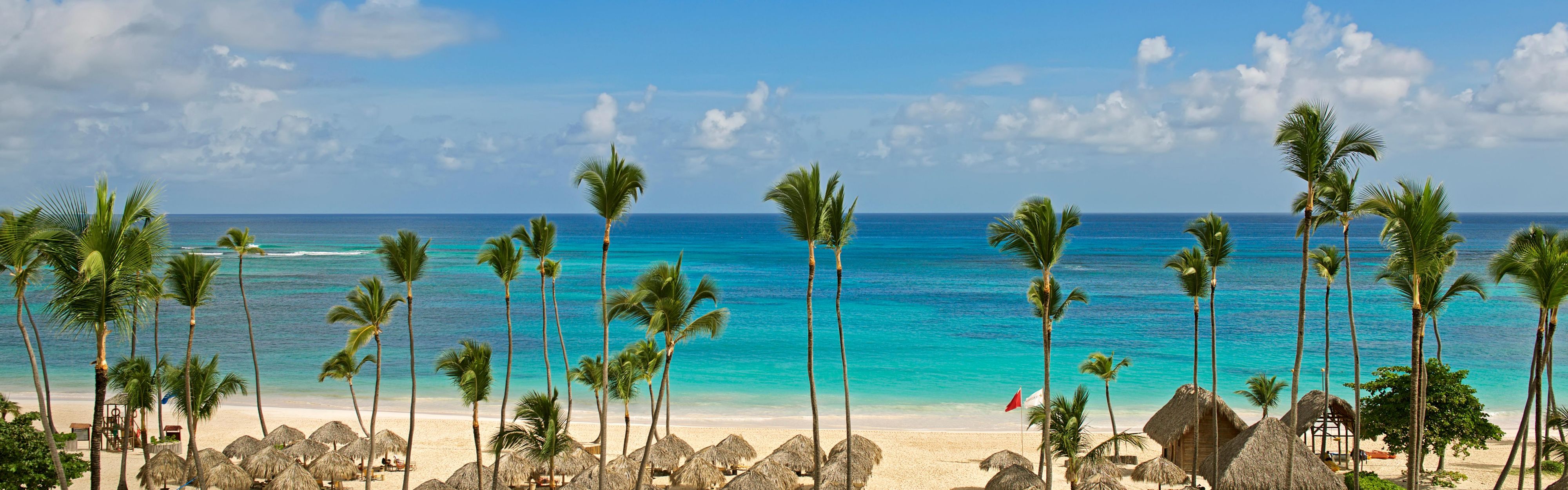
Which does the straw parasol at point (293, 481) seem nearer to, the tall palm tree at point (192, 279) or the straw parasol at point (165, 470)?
the tall palm tree at point (192, 279)

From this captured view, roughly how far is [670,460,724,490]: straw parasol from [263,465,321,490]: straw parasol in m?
7.73

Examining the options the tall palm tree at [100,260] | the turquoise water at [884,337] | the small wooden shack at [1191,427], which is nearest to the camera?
the tall palm tree at [100,260]

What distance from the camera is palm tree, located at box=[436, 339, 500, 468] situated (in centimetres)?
1738

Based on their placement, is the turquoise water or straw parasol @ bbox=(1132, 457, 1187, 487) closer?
straw parasol @ bbox=(1132, 457, 1187, 487)

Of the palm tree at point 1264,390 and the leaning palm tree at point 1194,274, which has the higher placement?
the leaning palm tree at point 1194,274

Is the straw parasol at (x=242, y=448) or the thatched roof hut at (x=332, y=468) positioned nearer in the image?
the thatched roof hut at (x=332, y=468)

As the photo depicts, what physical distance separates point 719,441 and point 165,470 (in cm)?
1458

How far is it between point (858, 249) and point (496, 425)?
4089 inches

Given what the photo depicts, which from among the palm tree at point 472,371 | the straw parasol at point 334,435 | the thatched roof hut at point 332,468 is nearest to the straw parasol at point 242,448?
the straw parasol at point 334,435

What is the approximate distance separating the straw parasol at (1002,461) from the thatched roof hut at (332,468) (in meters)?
14.6

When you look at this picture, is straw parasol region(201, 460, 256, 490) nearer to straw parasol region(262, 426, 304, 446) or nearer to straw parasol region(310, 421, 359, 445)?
straw parasol region(262, 426, 304, 446)

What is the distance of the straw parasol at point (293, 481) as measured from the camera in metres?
19.6

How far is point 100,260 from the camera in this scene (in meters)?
10.5

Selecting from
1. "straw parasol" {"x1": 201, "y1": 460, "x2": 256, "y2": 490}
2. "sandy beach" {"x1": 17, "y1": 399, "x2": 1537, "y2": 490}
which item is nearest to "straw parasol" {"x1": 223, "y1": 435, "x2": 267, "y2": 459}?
"sandy beach" {"x1": 17, "y1": 399, "x2": 1537, "y2": 490}
